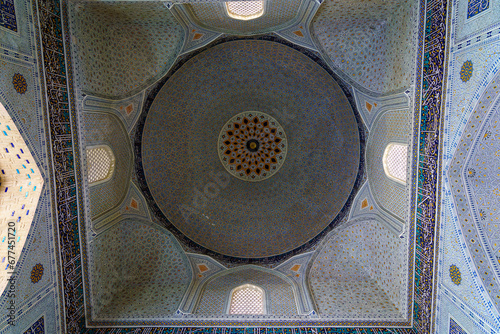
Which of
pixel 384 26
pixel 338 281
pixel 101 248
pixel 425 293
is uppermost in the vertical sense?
pixel 384 26

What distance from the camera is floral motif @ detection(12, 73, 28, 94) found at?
4867mm

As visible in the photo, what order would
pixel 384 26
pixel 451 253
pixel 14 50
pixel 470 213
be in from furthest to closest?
pixel 384 26
pixel 451 253
pixel 470 213
pixel 14 50

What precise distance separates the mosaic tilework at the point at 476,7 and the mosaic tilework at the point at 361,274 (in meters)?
4.78

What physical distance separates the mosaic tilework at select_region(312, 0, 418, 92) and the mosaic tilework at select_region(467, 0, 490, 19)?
1.10 meters

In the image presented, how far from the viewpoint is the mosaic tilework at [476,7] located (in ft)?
14.7

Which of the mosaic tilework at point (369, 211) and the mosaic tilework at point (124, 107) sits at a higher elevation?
the mosaic tilework at point (124, 107)

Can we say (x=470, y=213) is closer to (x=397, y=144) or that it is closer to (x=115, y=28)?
(x=397, y=144)

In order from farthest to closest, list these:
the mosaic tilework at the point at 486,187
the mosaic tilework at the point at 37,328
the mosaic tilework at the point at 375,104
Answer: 1. the mosaic tilework at the point at 375,104
2. the mosaic tilework at the point at 37,328
3. the mosaic tilework at the point at 486,187

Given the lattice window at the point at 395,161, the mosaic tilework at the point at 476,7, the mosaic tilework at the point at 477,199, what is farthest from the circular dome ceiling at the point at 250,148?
the mosaic tilework at the point at 476,7

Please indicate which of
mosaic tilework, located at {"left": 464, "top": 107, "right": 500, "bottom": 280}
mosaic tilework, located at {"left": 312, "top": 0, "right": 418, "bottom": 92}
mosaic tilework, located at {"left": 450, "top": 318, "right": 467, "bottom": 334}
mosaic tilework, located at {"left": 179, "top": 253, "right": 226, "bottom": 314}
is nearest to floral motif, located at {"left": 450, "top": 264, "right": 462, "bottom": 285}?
mosaic tilework, located at {"left": 464, "top": 107, "right": 500, "bottom": 280}

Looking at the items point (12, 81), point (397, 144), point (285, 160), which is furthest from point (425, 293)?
point (12, 81)

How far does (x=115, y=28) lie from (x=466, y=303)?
9586 mm

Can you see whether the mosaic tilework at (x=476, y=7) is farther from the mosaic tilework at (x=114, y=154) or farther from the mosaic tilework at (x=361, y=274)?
the mosaic tilework at (x=114, y=154)

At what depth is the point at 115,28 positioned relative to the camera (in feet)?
22.6
